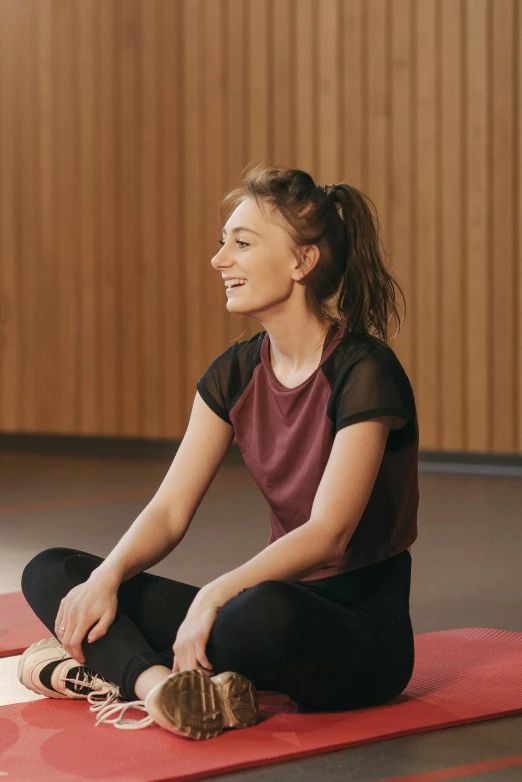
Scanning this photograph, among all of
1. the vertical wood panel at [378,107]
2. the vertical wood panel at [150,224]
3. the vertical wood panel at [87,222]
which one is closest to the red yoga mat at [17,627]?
the vertical wood panel at [378,107]

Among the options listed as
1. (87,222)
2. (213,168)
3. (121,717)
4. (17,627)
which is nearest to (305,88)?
(213,168)

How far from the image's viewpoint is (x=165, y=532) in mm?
2047

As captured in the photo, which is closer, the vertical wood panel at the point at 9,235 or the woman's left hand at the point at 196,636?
the woman's left hand at the point at 196,636

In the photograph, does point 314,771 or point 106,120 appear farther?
point 106,120

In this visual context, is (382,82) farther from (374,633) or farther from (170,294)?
(374,633)

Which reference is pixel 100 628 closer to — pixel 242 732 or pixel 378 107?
pixel 242 732

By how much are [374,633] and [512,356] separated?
3.40 meters

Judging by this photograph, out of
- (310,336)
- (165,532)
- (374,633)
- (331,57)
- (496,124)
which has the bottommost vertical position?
(374,633)

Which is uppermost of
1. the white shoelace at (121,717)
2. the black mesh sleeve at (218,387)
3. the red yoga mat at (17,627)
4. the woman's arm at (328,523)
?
the black mesh sleeve at (218,387)

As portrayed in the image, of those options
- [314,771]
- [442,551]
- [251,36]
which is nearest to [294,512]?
[314,771]

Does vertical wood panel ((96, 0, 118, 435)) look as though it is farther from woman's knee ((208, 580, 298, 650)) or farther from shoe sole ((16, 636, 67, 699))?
woman's knee ((208, 580, 298, 650))

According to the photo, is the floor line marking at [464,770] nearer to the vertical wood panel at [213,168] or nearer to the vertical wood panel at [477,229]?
the vertical wood panel at [477,229]

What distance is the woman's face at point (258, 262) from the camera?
2.00m

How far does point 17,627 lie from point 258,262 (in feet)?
3.46
